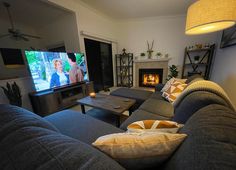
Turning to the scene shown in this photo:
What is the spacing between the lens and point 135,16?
3.70 m

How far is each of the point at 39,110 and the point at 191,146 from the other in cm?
262

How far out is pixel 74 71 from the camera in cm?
279

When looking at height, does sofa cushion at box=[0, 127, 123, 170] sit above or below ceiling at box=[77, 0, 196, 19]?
below

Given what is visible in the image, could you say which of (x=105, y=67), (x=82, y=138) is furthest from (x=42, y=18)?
(x=82, y=138)

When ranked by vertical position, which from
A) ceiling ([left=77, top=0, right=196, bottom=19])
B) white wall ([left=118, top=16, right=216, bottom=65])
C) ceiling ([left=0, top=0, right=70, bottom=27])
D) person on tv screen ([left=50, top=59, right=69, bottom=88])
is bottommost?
person on tv screen ([left=50, top=59, right=69, bottom=88])

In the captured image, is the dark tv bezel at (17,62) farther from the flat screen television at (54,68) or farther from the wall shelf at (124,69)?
the wall shelf at (124,69)

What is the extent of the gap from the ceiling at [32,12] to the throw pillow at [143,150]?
3.33 meters

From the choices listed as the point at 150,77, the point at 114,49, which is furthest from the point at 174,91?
the point at 114,49

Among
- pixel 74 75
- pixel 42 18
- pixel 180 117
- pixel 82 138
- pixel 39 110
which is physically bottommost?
pixel 39 110

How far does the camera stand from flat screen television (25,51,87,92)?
208cm

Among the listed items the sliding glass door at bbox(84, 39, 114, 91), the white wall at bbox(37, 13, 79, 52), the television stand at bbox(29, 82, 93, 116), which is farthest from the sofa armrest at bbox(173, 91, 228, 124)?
the sliding glass door at bbox(84, 39, 114, 91)

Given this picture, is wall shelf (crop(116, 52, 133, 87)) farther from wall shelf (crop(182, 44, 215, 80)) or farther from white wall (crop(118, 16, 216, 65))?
wall shelf (crop(182, 44, 215, 80))

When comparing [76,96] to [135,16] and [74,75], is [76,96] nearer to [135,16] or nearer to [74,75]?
[74,75]

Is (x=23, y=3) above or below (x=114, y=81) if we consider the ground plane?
above
